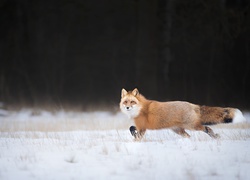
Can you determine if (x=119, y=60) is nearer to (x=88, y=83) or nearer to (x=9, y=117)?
(x=88, y=83)

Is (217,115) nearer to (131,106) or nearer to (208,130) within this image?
(208,130)

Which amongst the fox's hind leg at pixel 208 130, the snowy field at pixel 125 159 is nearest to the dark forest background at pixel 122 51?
the fox's hind leg at pixel 208 130

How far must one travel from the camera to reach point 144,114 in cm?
834

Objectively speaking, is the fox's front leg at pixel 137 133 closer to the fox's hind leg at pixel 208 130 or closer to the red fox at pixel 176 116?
the red fox at pixel 176 116

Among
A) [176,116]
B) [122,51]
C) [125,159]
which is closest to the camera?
[125,159]

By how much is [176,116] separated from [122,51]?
2033 cm

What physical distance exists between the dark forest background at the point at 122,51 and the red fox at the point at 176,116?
7.36 m

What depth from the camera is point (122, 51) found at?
28109 millimetres

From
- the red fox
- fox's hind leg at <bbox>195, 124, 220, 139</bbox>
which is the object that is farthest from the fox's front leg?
fox's hind leg at <bbox>195, 124, 220, 139</bbox>

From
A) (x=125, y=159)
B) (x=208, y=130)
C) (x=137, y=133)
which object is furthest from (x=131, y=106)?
(x=125, y=159)

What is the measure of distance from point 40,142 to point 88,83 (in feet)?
60.9

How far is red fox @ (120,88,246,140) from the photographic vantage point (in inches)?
314

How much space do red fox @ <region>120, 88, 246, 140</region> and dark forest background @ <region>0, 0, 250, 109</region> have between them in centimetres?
736

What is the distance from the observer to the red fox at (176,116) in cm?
799
